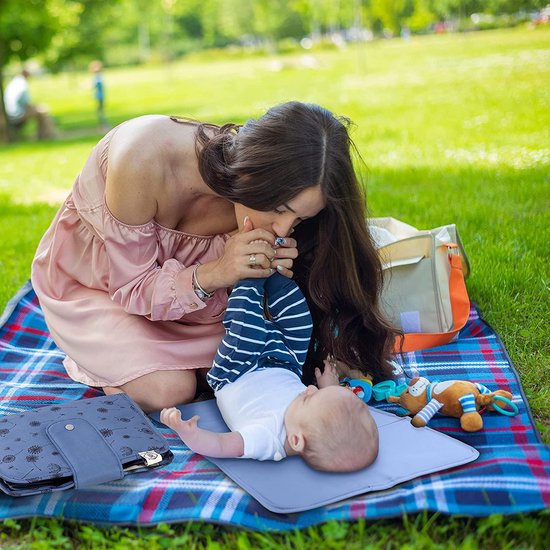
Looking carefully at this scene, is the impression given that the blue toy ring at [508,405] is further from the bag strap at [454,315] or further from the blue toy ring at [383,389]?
the bag strap at [454,315]

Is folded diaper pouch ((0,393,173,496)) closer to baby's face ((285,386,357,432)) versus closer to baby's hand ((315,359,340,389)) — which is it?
baby's face ((285,386,357,432))

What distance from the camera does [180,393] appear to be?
2.82 metres

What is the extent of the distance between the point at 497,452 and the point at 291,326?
0.82m

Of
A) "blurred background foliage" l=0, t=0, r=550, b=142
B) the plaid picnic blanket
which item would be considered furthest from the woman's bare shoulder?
"blurred background foliage" l=0, t=0, r=550, b=142

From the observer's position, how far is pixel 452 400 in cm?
264

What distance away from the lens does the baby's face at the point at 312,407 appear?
2291mm

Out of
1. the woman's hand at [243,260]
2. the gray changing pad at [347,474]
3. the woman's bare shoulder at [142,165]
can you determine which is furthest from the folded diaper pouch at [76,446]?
the woman's bare shoulder at [142,165]

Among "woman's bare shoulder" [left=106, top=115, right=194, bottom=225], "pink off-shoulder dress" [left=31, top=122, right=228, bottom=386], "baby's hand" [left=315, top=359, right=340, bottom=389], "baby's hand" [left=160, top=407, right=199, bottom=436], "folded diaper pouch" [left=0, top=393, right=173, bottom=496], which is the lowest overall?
"baby's hand" [left=315, top=359, right=340, bottom=389]

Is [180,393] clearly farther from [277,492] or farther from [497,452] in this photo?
[497,452]

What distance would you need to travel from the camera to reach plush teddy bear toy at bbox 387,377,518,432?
256cm

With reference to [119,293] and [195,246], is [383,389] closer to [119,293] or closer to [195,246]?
[195,246]

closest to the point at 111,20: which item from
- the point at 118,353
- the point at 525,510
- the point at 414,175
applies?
the point at 414,175

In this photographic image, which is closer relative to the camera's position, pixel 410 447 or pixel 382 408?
pixel 410 447

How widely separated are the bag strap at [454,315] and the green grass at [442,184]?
20cm
